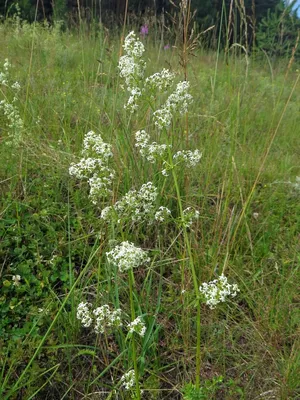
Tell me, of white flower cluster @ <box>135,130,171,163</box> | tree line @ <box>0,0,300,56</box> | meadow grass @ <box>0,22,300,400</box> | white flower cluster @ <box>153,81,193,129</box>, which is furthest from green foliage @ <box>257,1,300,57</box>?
white flower cluster @ <box>135,130,171,163</box>

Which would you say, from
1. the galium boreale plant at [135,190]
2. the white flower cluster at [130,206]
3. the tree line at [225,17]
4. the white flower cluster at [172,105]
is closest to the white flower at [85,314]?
the galium boreale plant at [135,190]

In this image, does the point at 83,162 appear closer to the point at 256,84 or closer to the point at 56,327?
the point at 56,327

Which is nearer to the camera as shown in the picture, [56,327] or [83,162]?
[83,162]

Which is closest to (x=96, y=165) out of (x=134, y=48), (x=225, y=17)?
(x=134, y=48)

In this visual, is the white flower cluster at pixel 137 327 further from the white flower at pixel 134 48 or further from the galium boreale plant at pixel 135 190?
the white flower at pixel 134 48

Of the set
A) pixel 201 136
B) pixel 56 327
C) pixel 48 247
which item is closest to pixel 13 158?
pixel 48 247

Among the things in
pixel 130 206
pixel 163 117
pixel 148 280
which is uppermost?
pixel 163 117

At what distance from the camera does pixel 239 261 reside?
2.22 m

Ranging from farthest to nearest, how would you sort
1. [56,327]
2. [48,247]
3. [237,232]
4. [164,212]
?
[237,232], [48,247], [56,327], [164,212]

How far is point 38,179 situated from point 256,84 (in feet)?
11.6

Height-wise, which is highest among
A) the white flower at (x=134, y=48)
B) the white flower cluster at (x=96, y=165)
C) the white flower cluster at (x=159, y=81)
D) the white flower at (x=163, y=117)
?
the white flower at (x=134, y=48)

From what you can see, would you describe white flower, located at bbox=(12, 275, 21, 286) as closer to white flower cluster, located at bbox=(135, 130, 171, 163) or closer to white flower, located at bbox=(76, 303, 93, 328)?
white flower, located at bbox=(76, 303, 93, 328)

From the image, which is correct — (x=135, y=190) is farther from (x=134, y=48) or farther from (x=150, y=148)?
(x=134, y=48)

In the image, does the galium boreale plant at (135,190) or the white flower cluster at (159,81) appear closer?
the galium boreale plant at (135,190)
